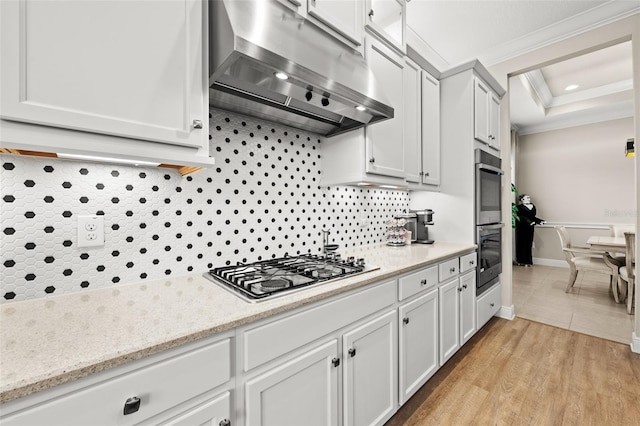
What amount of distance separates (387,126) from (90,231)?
1706mm

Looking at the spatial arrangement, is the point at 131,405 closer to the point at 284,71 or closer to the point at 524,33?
the point at 284,71

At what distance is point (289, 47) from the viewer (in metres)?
1.16

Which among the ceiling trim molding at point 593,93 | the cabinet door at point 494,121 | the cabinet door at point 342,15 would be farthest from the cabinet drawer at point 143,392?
the ceiling trim molding at point 593,93

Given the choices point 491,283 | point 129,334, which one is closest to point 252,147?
point 129,334

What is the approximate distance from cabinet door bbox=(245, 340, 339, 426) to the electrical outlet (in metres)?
0.80

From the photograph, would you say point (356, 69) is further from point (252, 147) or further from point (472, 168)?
point (472, 168)

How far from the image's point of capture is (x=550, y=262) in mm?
5602

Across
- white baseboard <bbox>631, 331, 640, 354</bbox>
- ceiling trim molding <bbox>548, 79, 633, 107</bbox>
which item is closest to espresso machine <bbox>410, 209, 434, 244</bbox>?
white baseboard <bbox>631, 331, 640, 354</bbox>

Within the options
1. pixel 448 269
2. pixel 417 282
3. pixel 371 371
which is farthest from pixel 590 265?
pixel 371 371

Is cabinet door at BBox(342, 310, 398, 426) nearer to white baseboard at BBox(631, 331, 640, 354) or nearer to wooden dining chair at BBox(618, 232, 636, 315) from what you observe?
white baseboard at BBox(631, 331, 640, 354)

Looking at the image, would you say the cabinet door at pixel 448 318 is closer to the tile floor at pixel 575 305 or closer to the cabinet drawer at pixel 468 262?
the cabinet drawer at pixel 468 262

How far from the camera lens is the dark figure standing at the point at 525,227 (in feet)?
18.2

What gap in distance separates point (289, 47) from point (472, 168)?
195 cm

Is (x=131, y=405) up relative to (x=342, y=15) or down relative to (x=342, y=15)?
down
